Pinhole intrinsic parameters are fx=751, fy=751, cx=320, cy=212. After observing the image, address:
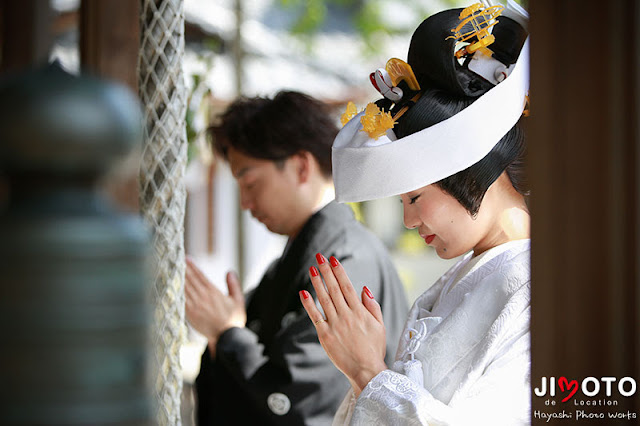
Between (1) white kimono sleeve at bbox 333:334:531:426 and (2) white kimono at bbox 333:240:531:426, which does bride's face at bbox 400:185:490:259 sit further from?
(1) white kimono sleeve at bbox 333:334:531:426

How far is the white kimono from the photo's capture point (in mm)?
1310

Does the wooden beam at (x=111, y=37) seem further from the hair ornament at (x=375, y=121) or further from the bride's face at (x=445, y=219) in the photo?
the bride's face at (x=445, y=219)

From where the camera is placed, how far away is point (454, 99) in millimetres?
1524

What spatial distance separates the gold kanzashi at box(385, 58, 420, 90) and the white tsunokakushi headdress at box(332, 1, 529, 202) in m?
0.03

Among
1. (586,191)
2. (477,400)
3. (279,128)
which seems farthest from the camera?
(279,128)

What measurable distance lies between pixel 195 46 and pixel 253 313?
4.16 m

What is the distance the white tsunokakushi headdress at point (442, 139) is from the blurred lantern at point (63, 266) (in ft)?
3.20

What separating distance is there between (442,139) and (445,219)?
0.54 ft

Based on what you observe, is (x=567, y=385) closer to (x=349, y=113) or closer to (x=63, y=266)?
(x=63, y=266)

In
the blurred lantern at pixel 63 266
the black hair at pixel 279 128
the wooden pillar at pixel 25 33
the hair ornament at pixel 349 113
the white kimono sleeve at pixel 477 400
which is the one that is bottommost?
the white kimono sleeve at pixel 477 400

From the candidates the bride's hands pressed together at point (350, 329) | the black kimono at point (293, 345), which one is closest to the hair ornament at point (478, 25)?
the bride's hands pressed together at point (350, 329)

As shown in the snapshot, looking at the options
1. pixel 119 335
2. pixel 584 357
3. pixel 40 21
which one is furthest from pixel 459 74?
pixel 40 21

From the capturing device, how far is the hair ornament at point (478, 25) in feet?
4.97

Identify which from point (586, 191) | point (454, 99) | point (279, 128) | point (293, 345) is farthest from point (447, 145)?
point (279, 128)
